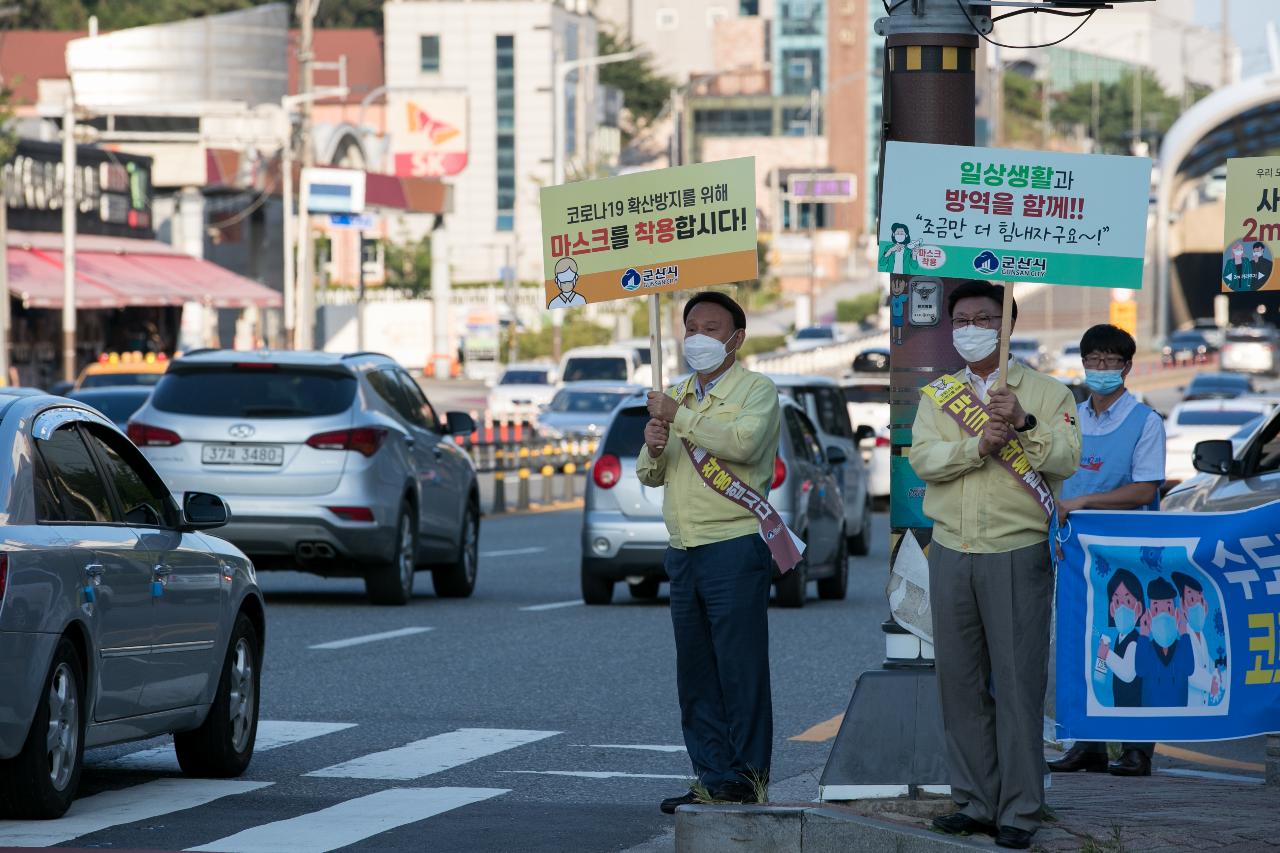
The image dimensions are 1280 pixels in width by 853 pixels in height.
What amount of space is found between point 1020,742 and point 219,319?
2329 inches

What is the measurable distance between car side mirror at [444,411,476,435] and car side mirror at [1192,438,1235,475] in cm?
743

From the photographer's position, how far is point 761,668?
8.32m

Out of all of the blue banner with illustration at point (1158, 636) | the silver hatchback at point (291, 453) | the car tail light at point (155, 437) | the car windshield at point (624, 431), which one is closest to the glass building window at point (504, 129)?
the car windshield at point (624, 431)

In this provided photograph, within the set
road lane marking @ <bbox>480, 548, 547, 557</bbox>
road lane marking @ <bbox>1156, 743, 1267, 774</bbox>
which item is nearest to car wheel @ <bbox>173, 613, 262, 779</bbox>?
road lane marking @ <bbox>1156, 743, 1267, 774</bbox>

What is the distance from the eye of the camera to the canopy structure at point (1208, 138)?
106 metres

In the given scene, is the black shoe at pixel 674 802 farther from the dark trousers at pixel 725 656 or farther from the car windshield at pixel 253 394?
the car windshield at pixel 253 394

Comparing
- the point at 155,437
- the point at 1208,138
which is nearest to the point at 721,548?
the point at 155,437

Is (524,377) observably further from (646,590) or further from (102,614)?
(102,614)

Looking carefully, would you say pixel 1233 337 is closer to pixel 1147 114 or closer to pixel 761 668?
pixel 761 668

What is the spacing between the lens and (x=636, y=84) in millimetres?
143125

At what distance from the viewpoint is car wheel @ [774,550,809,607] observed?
18438mm

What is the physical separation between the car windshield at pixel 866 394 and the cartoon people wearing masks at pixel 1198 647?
26832mm

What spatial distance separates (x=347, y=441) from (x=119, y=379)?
1643cm

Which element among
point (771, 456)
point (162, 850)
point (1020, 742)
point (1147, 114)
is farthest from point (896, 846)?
point (1147, 114)
